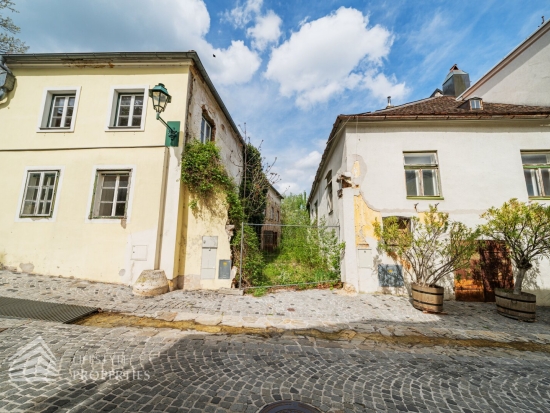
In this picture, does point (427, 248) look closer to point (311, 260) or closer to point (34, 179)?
point (311, 260)

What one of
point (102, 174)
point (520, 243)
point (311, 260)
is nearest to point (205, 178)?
point (102, 174)

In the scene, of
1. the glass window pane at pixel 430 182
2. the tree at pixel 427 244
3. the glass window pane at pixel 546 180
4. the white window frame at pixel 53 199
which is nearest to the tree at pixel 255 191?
the tree at pixel 427 244

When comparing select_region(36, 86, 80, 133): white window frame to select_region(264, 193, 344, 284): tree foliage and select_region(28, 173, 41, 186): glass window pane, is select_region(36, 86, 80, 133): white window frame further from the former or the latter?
select_region(264, 193, 344, 284): tree foliage

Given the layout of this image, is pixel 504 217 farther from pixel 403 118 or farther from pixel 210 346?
pixel 210 346

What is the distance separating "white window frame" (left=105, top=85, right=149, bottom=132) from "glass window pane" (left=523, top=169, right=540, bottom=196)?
12589 mm

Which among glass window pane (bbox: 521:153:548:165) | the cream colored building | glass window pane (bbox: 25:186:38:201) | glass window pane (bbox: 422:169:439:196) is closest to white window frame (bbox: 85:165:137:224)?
the cream colored building

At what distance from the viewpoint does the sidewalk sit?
448cm

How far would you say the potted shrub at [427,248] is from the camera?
5676mm

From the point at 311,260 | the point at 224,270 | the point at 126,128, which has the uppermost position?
the point at 126,128

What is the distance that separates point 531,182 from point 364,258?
20.0 feet

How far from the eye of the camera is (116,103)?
741 centimetres

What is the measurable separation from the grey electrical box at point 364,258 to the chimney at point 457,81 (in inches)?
440

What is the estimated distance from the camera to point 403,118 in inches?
285

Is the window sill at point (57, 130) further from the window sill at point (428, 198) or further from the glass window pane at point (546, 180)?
the glass window pane at point (546, 180)
